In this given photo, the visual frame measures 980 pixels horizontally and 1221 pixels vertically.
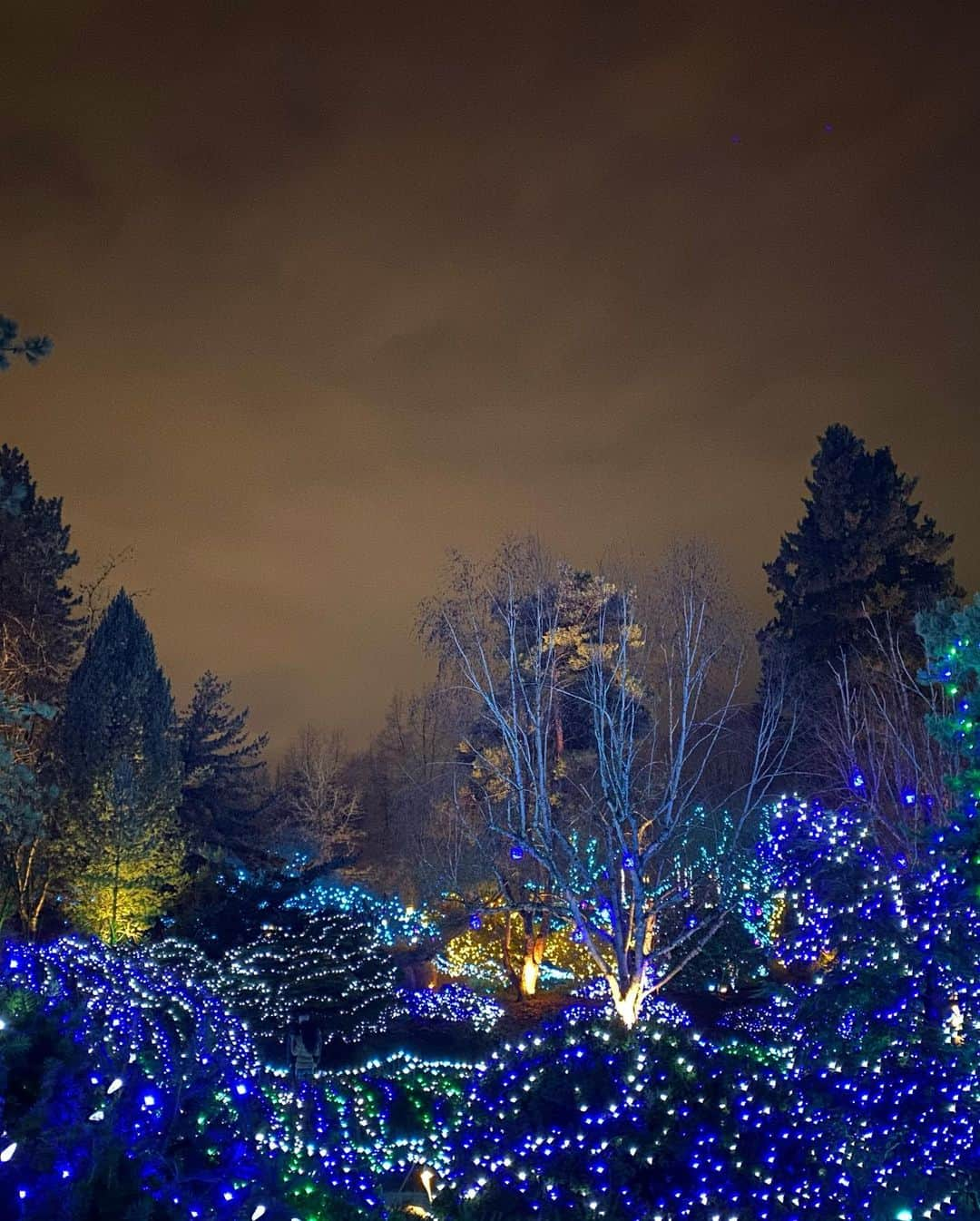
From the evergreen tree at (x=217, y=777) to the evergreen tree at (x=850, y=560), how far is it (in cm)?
1250

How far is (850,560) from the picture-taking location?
20891mm

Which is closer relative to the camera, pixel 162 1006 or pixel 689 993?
pixel 162 1006

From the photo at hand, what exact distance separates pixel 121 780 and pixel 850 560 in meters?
15.8

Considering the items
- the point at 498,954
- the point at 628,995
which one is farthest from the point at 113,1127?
the point at 498,954

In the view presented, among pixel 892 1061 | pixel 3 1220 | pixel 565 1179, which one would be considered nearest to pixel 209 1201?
pixel 3 1220

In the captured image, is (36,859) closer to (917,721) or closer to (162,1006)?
(162,1006)

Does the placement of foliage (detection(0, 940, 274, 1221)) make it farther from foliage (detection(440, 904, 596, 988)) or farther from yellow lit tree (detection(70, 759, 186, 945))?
foliage (detection(440, 904, 596, 988))

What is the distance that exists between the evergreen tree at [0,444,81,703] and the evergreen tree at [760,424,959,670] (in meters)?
15.5

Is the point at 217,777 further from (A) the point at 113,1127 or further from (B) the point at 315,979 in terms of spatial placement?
(A) the point at 113,1127

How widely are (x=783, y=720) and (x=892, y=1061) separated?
13.4 m

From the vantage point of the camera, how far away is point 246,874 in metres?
13.2

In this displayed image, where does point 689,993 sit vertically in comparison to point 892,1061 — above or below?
above

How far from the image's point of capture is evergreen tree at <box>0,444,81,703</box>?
19.5 metres

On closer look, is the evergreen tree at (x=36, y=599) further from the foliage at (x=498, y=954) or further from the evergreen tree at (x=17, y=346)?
the evergreen tree at (x=17, y=346)
